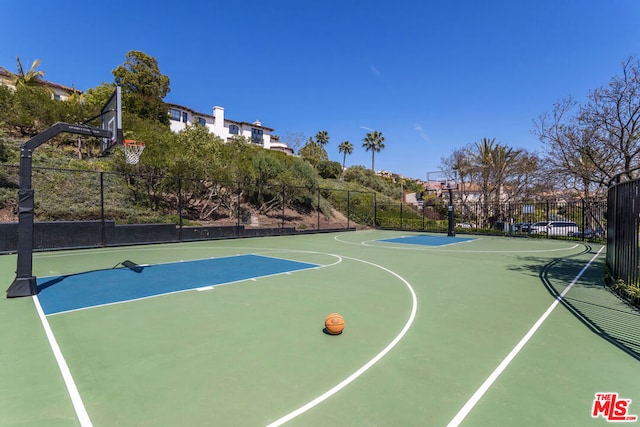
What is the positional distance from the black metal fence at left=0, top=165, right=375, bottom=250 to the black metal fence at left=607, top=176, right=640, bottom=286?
49.6ft

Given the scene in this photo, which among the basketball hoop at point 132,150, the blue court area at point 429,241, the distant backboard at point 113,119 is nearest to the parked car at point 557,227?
the blue court area at point 429,241

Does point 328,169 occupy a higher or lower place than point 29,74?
lower

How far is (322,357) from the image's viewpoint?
3.84m

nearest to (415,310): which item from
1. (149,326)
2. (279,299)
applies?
(279,299)

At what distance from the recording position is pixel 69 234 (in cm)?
1329

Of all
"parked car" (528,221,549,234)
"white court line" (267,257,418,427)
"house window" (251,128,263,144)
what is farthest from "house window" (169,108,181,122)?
"white court line" (267,257,418,427)

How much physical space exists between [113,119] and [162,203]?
47.2 feet

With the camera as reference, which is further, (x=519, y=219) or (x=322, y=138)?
(x=322, y=138)

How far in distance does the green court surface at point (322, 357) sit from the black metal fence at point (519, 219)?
1562 centimetres

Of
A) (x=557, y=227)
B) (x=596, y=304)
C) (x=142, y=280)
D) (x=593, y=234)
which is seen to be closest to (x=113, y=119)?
(x=142, y=280)

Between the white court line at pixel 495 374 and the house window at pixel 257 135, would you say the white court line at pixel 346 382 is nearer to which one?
the white court line at pixel 495 374

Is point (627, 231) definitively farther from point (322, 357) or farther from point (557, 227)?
point (557, 227)

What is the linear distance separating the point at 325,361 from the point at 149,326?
8.94ft

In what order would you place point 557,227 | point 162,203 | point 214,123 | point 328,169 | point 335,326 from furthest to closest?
point 214,123 → point 328,169 → point 557,227 → point 162,203 → point 335,326
